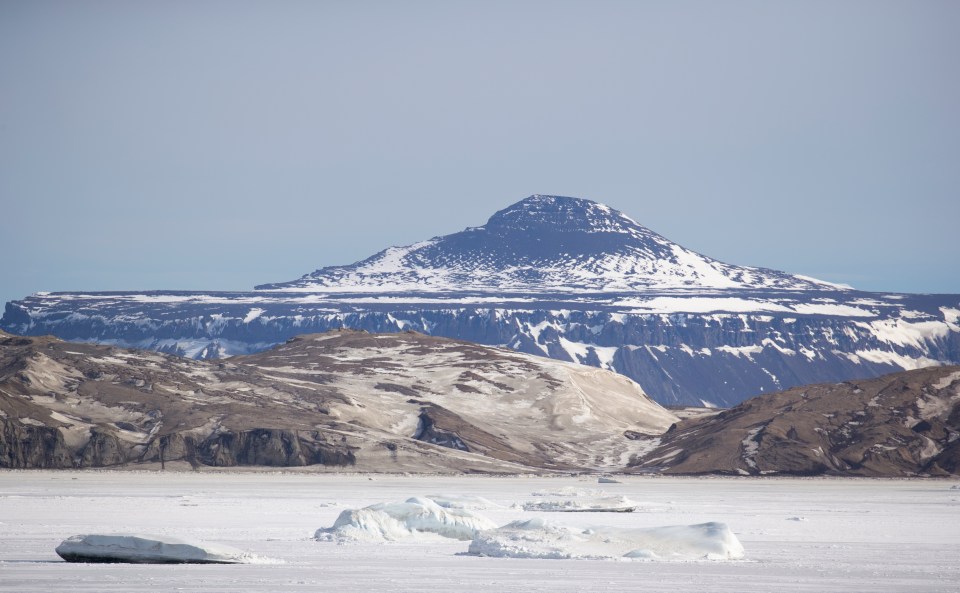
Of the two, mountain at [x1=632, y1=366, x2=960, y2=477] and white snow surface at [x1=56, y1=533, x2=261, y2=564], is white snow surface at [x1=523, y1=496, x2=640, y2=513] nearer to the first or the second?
white snow surface at [x1=56, y1=533, x2=261, y2=564]

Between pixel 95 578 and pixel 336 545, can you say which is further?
pixel 336 545

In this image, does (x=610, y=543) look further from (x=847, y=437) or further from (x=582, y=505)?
(x=847, y=437)

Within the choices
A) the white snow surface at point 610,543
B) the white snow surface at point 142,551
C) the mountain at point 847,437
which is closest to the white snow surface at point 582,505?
the white snow surface at point 610,543

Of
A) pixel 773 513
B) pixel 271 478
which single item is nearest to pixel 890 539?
pixel 773 513

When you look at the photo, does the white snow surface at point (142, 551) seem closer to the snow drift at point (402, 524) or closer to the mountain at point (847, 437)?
the snow drift at point (402, 524)

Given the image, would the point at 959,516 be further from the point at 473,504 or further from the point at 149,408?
the point at 149,408

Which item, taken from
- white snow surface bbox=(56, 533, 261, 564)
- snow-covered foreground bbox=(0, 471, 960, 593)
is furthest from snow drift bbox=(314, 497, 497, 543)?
white snow surface bbox=(56, 533, 261, 564)

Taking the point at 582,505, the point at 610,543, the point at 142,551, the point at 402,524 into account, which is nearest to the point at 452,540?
the point at 402,524
